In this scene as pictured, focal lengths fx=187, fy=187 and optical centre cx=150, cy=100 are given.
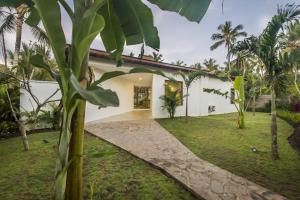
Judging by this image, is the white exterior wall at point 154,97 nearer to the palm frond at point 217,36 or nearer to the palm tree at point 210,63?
the palm frond at point 217,36

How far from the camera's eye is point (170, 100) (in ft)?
42.1

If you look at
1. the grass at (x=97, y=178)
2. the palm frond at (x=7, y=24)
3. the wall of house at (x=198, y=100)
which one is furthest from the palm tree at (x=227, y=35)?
the grass at (x=97, y=178)

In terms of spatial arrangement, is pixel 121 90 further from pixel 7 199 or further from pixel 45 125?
pixel 7 199

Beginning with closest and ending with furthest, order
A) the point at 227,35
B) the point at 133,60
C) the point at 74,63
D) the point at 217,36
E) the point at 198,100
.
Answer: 1. the point at 74,63
2. the point at 133,60
3. the point at 198,100
4. the point at 227,35
5. the point at 217,36

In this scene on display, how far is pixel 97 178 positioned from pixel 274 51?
6.01 m

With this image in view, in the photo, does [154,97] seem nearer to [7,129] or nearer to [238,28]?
[7,129]

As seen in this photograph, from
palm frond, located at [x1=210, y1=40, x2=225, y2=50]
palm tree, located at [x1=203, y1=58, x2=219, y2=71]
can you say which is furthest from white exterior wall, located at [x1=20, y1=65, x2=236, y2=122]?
palm tree, located at [x1=203, y1=58, x2=219, y2=71]

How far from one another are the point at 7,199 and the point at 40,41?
7355 mm

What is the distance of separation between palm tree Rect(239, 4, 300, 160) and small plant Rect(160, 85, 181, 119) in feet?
23.6

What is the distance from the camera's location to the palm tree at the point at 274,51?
17.6 ft

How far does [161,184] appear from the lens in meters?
3.98

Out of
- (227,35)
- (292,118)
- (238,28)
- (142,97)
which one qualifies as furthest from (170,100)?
(238,28)

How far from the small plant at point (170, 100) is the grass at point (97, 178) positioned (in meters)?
7.39

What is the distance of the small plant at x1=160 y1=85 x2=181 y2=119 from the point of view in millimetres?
12811
